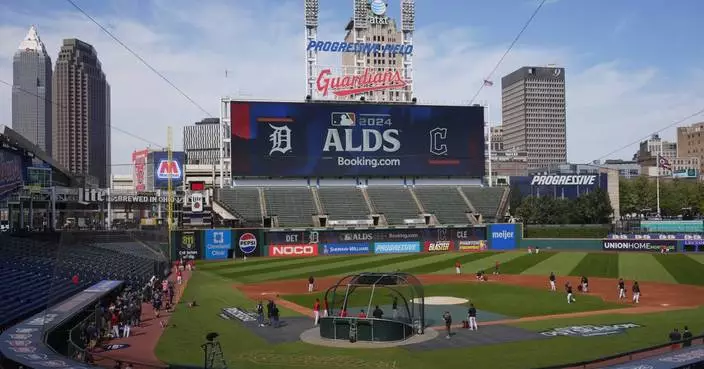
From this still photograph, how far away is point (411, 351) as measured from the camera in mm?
25531

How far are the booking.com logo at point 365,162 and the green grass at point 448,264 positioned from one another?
1892 centimetres

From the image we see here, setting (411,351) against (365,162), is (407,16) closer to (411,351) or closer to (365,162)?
(365,162)

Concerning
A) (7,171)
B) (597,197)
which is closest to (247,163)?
(7,171)

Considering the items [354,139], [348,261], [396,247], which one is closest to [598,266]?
[348,261]

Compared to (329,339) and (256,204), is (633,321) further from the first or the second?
(256,204)

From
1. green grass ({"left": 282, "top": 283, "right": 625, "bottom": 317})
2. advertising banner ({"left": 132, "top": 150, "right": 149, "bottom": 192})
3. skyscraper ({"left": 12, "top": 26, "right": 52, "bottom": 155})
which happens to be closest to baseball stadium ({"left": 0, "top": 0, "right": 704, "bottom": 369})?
green grass ({"left": 282, "top": 283, "right": 625, "bottom": 317})

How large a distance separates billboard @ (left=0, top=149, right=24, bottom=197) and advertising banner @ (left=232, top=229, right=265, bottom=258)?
28119mm

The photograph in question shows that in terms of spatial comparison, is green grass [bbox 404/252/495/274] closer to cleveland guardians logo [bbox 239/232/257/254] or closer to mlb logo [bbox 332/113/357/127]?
cleveland guardians logo [bbox 239/232/257/254]

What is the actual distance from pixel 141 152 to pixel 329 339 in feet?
591

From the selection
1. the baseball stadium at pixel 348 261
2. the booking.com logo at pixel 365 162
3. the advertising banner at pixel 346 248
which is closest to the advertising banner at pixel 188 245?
the baseball stadium at pixel 348 261

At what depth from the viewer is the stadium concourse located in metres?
83.8

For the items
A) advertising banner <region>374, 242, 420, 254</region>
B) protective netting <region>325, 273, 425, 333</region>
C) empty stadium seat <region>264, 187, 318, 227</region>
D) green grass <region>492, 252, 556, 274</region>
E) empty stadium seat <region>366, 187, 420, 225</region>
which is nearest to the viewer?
protective netting <region>325, 273, 425, 333</region>

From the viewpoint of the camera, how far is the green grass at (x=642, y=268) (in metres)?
51.2

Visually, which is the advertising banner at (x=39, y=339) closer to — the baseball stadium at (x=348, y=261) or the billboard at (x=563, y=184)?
the baseball stadium at (x=348, y=261)
